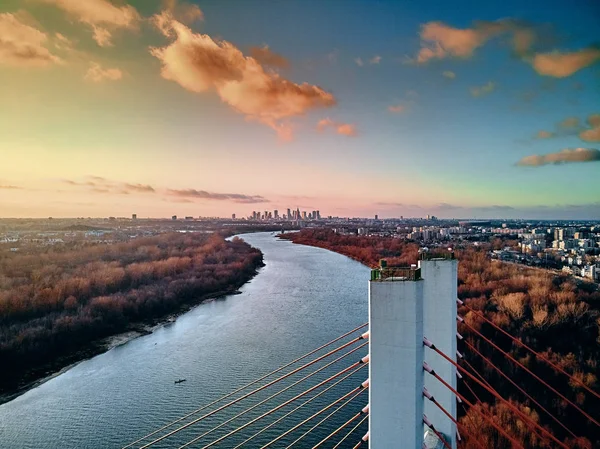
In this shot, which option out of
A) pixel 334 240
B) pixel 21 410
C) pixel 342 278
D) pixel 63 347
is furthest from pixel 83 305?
pixel 334 240

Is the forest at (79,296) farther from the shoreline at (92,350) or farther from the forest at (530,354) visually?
the forest at (530,354)

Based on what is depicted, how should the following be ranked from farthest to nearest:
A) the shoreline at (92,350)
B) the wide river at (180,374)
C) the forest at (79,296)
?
1. the forest at (79,296)
2. the shoreline at (92,350)
3. the wide river at (180,374)

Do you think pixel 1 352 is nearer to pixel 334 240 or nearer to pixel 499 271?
pixel 499 271

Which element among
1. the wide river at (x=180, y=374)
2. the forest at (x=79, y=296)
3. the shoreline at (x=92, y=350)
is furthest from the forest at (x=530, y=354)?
the forest at (x=79, y=296)

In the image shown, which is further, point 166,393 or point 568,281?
point 568,281

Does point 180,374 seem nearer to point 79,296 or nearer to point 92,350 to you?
point 92,350

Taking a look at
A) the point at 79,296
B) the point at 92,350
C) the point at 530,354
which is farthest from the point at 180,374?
the point at 530,354
